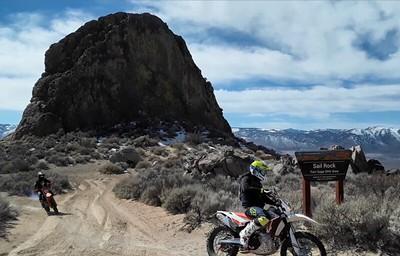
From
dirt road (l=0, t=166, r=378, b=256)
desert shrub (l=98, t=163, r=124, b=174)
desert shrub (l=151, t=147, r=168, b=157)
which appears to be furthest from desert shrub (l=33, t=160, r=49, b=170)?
dirt road (l=0, t=166, r=378, b=256)

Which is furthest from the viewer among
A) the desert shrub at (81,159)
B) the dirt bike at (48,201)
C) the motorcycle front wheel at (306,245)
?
the desert shrub at (81,159)

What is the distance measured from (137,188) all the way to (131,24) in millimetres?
50322

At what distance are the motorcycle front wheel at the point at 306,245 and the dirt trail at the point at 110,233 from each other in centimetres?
287

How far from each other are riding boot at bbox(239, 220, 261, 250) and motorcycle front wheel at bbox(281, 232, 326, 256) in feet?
1.87

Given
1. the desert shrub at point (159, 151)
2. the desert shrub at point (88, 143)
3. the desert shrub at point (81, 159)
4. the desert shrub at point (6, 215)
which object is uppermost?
the desert shrub at point (88, 143)

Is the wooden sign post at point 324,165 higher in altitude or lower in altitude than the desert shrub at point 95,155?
higher

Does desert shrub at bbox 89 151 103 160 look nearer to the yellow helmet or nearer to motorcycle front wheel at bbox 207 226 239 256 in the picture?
motorcycle front wheel at bbox 207 226 239 256

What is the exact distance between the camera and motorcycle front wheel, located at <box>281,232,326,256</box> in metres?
9.02

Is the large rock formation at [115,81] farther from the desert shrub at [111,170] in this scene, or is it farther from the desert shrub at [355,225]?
the desert shrub at [355,225]

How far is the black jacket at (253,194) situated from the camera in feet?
30.6

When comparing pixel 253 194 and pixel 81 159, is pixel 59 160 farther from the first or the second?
pixel 253 194

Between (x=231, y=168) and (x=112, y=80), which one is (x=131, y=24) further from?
(x=231, y=168)

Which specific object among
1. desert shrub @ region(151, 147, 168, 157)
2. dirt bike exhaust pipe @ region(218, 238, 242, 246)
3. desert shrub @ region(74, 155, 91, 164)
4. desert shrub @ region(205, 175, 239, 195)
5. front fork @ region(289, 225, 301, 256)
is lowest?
dirt bike exhaust pipe @ region(218, 238, 242, 246)

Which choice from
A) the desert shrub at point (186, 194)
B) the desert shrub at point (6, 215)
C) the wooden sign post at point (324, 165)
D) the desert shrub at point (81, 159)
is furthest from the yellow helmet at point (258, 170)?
the desert shrub at point (81, 159)
